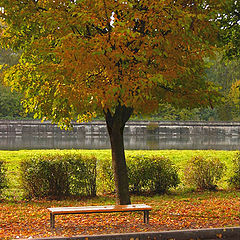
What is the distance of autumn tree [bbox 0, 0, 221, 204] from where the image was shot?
270 inches

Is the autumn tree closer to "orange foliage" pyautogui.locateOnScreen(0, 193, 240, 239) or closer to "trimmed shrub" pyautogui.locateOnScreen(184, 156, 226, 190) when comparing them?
"orange foliage" pyautogui.locateOnScreen(0, 193, 240, 239)

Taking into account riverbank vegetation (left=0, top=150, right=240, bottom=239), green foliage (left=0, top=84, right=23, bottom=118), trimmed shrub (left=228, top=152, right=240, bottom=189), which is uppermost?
green foliage (left=0, top=84, right=23, bottom=118)

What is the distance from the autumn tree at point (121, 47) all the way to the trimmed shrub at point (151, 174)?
3.34 m

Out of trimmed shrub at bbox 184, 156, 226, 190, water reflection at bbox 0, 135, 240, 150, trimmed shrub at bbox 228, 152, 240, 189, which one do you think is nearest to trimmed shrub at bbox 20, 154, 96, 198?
trimmed shrub at bbox 184, 156, 226, 190

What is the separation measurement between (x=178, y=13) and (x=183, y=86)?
1.69 meters

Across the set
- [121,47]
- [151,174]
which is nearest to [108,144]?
[151,174]

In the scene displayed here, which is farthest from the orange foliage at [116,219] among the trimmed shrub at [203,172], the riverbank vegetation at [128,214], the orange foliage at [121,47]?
the orange foliage at [121,47]

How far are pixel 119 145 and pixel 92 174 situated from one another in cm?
230

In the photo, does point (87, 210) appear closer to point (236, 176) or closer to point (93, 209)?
point (93, 209)

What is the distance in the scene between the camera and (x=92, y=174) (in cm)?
1091

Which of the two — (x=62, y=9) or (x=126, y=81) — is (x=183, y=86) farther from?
(x=62, y=9)

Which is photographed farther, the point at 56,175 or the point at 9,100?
the point at 9,100

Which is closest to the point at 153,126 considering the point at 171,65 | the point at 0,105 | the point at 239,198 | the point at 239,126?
the point at 239,126

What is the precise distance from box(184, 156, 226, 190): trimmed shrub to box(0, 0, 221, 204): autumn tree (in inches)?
152
